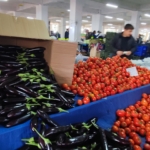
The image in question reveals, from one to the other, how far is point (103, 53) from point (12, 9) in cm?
1105

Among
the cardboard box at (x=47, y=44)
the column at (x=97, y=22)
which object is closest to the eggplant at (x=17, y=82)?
the cardboard box at (x=47, y=44)

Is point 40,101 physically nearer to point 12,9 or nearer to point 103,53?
point 103,53

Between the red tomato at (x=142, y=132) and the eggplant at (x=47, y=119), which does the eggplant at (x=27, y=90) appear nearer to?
the eggplant at (x=47, y=119)

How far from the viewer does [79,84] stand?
1882 millimetres

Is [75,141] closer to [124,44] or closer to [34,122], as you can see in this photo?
[34,122]

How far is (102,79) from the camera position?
78.9 inches

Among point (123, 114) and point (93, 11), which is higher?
point (93, 11)

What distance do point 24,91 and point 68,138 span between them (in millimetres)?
486

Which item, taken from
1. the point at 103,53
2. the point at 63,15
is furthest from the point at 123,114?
the point at 63,15

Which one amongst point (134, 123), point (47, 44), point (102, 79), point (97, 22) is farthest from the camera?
point (97, 22)

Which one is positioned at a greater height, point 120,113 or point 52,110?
point 52,110

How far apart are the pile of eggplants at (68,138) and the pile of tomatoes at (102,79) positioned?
Result: 379 mm

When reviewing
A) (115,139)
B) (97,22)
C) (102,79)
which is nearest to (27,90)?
(115,139)

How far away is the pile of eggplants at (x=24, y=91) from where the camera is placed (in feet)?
3.82
